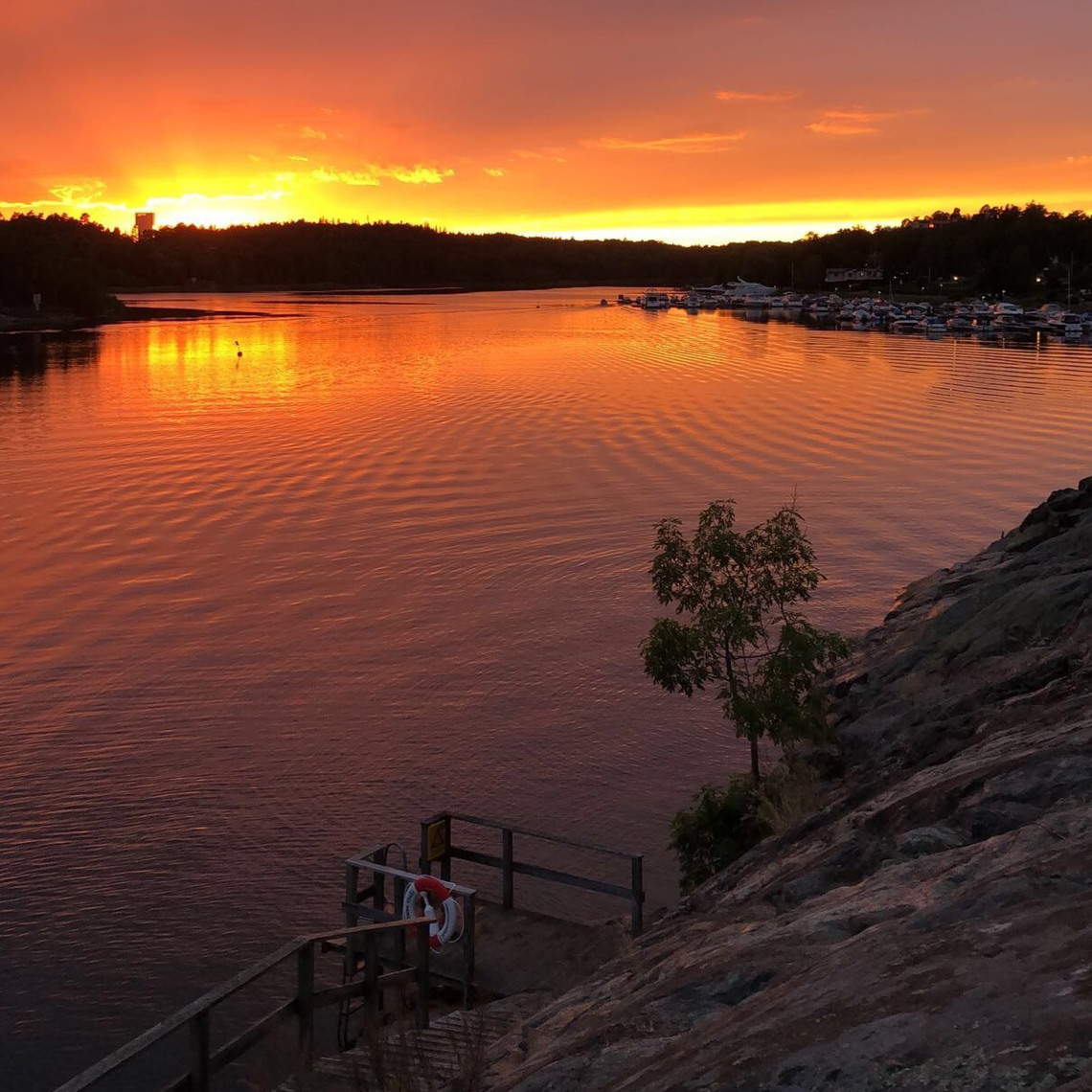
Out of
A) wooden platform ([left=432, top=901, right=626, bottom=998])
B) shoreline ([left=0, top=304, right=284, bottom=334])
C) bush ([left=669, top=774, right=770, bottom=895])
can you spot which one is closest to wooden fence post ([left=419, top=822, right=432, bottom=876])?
wooden platform ([left=432, top=901, right=626, bottom=998])

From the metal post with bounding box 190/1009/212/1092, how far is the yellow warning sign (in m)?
5.22

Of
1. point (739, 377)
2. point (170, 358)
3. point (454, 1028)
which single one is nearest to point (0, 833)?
point (454, 1028)

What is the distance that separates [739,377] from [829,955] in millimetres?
80946

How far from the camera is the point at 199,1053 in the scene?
419 inches

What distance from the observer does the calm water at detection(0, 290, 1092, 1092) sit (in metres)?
17.7

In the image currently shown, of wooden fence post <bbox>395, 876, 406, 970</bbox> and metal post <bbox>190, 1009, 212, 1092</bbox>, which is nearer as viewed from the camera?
metal post <bbox>190, 1009, 212, 1092</bbox>

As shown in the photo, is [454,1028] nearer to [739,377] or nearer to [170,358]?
[739,377]

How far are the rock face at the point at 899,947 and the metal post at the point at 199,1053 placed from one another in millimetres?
2795

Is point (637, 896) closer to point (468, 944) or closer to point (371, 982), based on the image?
A: point (468, 944)

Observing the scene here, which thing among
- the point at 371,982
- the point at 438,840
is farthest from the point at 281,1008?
the point at 438,840

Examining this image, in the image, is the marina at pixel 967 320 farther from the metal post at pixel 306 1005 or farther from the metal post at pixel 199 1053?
the metal post at pixel 199 1053

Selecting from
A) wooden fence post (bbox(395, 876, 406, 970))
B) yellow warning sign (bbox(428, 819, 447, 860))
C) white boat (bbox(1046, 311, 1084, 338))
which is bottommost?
wooden fence post (bbox(395, 876, 406, 970))

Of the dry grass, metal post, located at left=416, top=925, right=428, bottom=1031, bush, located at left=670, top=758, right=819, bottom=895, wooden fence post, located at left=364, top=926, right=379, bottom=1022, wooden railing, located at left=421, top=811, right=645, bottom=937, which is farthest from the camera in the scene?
bush, located at left=670, top=758, right=819, bottom=895

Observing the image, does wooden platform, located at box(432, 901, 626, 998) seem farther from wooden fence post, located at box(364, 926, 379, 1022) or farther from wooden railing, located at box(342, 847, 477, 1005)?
wooden fence post, located at box(364, 926, 379, 1022)
